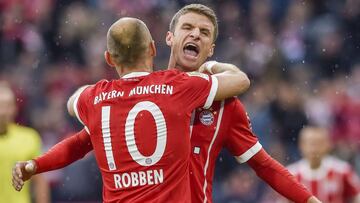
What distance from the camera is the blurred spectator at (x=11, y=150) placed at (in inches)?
346

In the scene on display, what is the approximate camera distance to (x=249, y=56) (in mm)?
12320

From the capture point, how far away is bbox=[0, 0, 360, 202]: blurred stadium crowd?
11359mm

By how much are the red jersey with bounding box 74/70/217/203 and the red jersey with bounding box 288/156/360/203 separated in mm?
4494

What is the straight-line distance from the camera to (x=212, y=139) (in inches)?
214

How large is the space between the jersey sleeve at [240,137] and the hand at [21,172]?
40.9 inches

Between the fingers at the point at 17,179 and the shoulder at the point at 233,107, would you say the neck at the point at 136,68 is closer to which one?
the shoulder at the point at 233,107

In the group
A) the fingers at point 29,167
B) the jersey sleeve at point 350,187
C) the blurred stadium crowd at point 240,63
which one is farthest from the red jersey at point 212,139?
the blurred stadium crowd at point 240,63

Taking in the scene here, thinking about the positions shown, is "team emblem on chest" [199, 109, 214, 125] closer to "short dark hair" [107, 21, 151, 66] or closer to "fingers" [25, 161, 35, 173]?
"short dark hair" [107, 21, 151, 66]

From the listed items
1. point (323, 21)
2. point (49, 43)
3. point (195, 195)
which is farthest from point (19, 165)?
point (323, 21)

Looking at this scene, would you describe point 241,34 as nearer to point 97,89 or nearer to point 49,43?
point 49,43

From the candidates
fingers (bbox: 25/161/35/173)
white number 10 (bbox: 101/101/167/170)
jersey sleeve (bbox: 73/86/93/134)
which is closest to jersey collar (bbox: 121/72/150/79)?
white number 10 (bbox: 101/101/167/170)

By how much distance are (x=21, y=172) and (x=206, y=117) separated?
1000 millimetres

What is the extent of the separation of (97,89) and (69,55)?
738 centimetres

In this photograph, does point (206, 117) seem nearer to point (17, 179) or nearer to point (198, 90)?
point (198, 90)
